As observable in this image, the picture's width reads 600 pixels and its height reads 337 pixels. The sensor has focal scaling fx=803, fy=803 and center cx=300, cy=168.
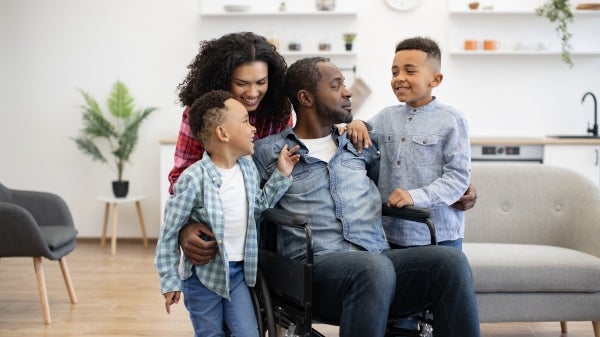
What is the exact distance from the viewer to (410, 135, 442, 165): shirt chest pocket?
8.39 ft

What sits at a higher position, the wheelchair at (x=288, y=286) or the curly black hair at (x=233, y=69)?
the curly black hair at (x=233, y=69)

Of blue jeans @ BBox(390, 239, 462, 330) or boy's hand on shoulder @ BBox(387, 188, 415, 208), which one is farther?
blue jeans @ BBox(390, 239, 462, 330)

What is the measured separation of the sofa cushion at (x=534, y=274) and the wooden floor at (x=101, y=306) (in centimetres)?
55

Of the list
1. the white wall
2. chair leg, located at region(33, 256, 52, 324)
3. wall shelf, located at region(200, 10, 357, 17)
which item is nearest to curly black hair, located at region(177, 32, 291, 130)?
chair leg, located at region(33, 256, 52, 324)

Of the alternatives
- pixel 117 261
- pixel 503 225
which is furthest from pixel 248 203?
pixel 117 261

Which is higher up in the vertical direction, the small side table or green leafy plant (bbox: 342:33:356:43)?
green leafy plant (bbox: 342:33:356:43)

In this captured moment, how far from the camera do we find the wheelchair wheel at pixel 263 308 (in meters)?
2.23

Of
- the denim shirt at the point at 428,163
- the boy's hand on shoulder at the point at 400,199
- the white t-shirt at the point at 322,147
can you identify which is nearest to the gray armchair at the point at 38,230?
the white t-shirt at the point at 322,147

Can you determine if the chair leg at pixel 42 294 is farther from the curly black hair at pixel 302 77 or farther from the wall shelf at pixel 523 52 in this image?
the wall shelf at pixel 523 52

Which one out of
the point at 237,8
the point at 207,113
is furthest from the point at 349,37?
the point at 207,113

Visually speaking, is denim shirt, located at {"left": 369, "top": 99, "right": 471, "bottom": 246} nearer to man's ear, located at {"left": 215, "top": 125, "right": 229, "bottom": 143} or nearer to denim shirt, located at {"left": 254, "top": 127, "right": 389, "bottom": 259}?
denim shirt, located at {"left": 254, "top": 127, "right": 389, "bottom": 259}

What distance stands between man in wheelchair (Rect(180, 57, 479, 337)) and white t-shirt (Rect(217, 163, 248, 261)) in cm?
9

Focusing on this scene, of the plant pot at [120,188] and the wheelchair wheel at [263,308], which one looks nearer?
the wheelchair wheel at [263,308]

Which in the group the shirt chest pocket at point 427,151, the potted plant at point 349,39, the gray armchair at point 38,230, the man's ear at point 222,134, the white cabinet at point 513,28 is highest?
the white cabinet at point 513,28
